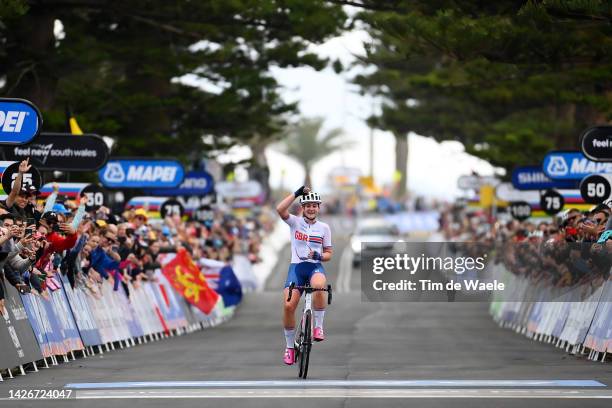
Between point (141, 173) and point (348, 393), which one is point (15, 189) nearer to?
point (348, 393)

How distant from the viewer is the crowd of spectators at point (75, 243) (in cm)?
1830

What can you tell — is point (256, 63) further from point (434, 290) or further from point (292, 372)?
point (292, 372)

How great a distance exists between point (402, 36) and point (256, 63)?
12.4 meters

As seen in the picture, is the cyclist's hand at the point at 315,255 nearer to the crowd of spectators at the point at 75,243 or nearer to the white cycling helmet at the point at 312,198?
the white cycling helmet at the point at 312,198

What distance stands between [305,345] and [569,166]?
1363cm

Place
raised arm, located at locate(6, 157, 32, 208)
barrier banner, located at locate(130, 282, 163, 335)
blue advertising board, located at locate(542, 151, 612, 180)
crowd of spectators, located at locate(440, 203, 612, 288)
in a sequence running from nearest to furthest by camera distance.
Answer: raised arm, located at locate(6, 157, 32, 208), crowd of spectators, located at locate(440, 203, 612, 288), barrier banner, located at locate(130, 282, 163, 335), blue advertising board, located at locate(542, 151, 612, 180)

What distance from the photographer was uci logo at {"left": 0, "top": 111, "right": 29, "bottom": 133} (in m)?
20.4

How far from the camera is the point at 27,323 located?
18828 millimetres

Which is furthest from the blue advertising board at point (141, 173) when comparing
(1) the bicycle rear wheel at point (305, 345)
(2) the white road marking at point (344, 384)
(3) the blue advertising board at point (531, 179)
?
(2) the white road marking at point (344, 384)

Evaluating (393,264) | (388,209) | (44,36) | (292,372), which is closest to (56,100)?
(44,36)

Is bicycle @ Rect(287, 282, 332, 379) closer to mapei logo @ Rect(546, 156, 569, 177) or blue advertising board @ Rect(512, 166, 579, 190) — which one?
mapei logo @ Rect(546, 156, 569, 177)

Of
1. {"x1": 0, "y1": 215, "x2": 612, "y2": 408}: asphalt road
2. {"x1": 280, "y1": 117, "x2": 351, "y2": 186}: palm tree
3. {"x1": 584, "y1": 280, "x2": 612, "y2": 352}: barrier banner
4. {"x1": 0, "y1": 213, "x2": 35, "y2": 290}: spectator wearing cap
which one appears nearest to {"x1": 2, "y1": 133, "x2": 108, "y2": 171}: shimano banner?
{"x1": 0, "y1": 215, "x2": 612, "y2": 408}: asphalt road

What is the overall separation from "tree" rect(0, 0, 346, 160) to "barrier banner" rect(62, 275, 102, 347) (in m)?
7.95

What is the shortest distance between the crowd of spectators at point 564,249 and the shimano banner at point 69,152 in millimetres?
6385
